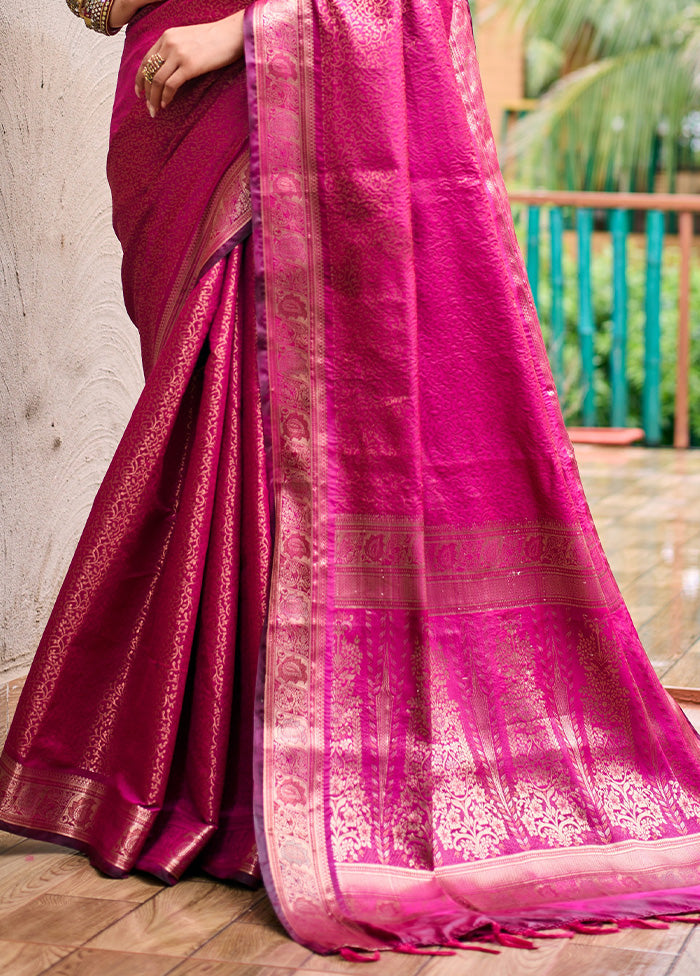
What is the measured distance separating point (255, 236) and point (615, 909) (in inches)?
34.0

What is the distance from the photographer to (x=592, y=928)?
55.6 inches

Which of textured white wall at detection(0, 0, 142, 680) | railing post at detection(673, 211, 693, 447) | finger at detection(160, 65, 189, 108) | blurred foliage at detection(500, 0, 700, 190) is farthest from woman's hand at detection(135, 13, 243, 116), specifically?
blurred foliage at detection(500, 0, 700, 190)

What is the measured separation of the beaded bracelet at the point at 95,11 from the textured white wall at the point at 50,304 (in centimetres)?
55

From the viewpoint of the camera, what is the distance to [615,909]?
1445mm

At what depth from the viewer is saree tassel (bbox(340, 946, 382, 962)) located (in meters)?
1.35

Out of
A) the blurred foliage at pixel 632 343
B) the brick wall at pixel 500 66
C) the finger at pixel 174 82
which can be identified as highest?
the finger at pixel 174 82

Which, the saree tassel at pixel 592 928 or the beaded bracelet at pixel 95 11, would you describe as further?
the beaded bracelet at pixel 95 11

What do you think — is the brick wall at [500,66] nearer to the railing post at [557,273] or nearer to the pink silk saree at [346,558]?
the railing post at [557,273]

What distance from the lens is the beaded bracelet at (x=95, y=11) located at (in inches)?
69.5

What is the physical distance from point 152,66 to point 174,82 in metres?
0.05

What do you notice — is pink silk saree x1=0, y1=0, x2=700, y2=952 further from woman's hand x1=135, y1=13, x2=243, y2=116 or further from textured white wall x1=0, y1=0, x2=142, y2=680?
textured white wall x1=0, y1=0, x2=142, y2=680

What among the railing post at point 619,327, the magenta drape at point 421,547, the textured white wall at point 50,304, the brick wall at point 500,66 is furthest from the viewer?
the brick wall at point 500,66

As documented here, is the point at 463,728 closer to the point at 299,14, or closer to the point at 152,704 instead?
the point at 152,704

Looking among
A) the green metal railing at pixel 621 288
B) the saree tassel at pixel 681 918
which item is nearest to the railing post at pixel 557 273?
the green metal railing at pixel 621 288
